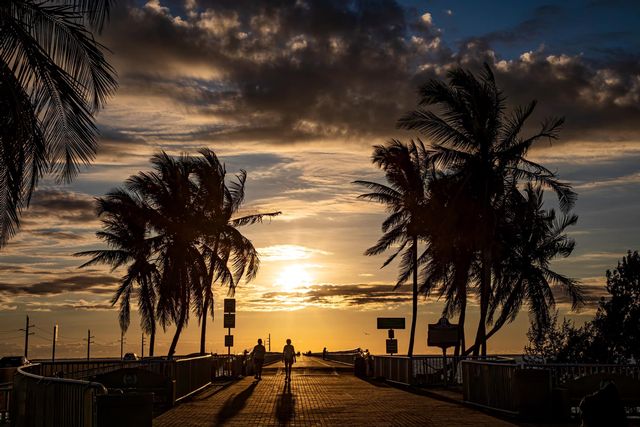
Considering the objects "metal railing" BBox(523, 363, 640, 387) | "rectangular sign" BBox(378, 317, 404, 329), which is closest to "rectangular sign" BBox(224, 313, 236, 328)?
"rectangular sign" BBox(378, 317, 404, 329)

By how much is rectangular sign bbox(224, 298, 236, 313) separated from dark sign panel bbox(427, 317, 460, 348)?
1309cm

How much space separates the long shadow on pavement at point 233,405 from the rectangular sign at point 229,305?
12363 mm

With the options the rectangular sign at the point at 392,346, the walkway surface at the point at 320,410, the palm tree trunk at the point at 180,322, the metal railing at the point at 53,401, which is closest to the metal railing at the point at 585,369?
the walkway surface at the point at 320,410

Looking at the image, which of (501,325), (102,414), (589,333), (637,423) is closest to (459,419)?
(637,423)

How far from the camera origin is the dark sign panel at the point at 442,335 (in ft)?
117

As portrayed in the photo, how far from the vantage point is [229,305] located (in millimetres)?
45656

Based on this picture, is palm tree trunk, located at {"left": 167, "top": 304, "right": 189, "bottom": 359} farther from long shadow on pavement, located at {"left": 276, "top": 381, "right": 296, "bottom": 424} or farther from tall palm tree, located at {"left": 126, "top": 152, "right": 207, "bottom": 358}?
long shadow on pavement, located at {"left": 276, "top": 381, "right": 296, "bottom": 424}

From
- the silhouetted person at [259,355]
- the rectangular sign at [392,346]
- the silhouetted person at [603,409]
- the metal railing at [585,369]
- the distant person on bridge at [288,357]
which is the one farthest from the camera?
the rectangular sign at [392,346]

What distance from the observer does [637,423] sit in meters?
19.6

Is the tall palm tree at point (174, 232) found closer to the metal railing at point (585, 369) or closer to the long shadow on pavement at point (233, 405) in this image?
the long shadow on pavement at point (233, 405)

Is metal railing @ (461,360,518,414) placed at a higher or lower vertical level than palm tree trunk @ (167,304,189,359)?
lower

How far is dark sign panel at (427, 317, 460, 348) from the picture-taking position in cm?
3562

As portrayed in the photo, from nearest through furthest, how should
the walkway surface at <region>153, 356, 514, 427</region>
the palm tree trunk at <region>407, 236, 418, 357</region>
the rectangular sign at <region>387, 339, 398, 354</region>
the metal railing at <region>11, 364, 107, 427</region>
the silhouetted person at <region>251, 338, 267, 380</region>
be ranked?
the metal railing at <region>11, 364, 107, 427</region> < the walkway surface at <region>153, 356, 514, 427</region> < the silhouetted person at <region>251, 338, 267, 380</region> < the rectangular sign at <region>387, 339, 398, 354</region> < the palm tree trunk at <region>407, 236, 418, 357</region>

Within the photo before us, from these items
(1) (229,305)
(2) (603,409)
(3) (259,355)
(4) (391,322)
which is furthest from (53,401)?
(4) (391,322)
